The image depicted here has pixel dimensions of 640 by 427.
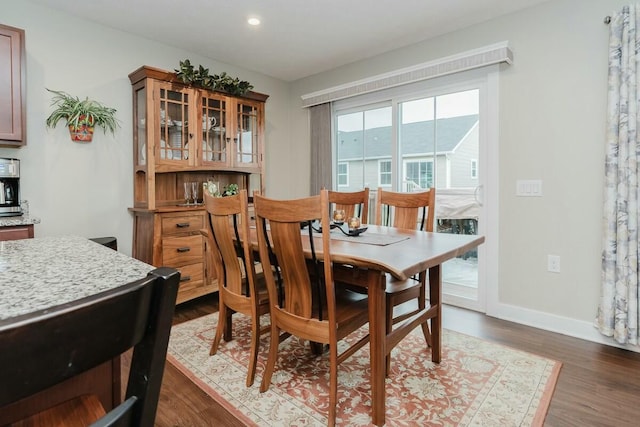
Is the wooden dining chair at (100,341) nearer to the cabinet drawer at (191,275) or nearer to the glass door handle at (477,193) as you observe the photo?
the cabinet drawer at (191,275)

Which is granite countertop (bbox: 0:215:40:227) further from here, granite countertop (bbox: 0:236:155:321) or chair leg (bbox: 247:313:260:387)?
chair leg (bbox: 247:313:260:387)

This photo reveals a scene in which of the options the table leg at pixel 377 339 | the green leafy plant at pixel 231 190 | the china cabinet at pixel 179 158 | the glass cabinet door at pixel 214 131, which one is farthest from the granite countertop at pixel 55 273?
the green leafy plant at pixel 231 190

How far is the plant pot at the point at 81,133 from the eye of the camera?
2.88m

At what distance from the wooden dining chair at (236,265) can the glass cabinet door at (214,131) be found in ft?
4.71

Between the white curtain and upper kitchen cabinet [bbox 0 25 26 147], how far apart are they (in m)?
4.02

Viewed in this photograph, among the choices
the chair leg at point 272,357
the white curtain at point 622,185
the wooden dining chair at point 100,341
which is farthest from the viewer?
the white curtain at point 622,185

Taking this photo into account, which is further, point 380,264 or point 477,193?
point 477,193

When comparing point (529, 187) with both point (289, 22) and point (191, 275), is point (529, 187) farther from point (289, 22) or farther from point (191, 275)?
point (191, 275)

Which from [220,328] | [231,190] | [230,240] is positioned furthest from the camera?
[231,190]

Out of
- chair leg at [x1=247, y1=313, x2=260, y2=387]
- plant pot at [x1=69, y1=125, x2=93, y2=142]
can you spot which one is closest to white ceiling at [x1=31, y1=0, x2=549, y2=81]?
plant pot at [x1=69, y1=125, x2=93, y2=142]

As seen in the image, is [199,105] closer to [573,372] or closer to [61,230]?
[61,230]

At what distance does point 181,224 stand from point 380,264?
87.4 inches

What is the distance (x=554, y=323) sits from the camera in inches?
106

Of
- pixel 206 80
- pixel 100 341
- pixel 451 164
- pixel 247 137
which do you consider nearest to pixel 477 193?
pixel 451 164
